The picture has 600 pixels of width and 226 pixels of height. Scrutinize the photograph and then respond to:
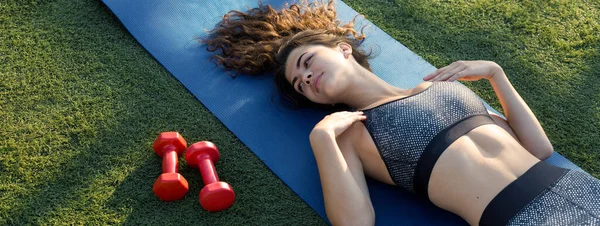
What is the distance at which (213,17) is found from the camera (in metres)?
3.95

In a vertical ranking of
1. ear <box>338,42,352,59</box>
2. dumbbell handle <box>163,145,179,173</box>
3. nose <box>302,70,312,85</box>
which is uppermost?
ear <box>338,42,352,59</box>

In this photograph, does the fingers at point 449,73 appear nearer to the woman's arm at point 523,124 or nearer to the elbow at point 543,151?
the woman's arm at point 523,124

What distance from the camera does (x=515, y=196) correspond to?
259cm

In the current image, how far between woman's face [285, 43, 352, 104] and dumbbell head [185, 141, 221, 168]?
0.59 m

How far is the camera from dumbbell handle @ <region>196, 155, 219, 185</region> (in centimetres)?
290

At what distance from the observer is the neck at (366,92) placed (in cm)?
315

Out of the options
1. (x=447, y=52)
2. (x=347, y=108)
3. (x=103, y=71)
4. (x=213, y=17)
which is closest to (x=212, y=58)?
(x=213, y=17)

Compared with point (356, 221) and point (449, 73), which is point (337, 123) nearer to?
point (356, 221)

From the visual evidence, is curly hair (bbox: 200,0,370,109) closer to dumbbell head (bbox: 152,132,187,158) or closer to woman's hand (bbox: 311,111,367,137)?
woman's hand (bbox: 311,111,367,137)

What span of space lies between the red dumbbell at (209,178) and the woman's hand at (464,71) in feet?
4.11

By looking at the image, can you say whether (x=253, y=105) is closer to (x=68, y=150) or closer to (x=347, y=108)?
(x=347, y=108)

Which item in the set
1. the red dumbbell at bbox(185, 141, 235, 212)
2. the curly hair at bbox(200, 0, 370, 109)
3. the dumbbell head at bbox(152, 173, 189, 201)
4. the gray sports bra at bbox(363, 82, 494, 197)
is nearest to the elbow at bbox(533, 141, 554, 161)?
the gray sports bra at bbox(363, 82, 494, 197)

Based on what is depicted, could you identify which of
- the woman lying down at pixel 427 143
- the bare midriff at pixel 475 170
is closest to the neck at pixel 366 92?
the woman lying down at pixel 427 143

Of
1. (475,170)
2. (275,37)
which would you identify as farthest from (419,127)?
(275,37)
